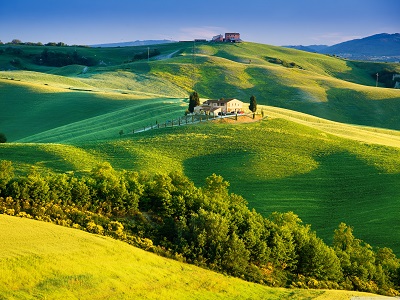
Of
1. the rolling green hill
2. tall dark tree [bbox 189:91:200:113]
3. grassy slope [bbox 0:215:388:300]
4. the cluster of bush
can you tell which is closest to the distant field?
tall dark tree [bbox 189:91:200:113]

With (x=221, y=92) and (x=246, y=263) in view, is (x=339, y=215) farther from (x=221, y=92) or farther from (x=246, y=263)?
(x=221, y=92)

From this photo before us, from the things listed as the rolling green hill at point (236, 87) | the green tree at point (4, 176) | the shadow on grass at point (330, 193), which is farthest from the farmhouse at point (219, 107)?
the rolling green hill at point (236, 87)

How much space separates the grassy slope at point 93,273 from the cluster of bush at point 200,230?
229 cm

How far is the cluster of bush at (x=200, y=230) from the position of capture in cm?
3972

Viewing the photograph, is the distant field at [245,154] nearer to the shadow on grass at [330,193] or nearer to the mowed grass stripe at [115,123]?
the shadow on grass at [330,193]

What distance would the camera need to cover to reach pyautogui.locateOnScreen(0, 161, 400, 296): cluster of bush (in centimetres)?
3972

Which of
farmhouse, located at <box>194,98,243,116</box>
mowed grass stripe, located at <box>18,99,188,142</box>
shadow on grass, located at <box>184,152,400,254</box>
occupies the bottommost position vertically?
shadow on grass, located at <box>184,152,400,254</box>

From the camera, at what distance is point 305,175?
67625 mm

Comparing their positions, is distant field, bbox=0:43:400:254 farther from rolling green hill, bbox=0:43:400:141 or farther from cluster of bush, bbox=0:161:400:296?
rolling green hill, bbox=0:43:400:141

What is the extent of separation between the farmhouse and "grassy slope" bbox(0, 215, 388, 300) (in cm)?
5242

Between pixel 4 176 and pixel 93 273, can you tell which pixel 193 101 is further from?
pixel 93 273

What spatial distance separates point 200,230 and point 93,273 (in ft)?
35.8

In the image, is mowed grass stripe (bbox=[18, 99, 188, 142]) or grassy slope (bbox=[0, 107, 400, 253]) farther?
mowed grass stripe (bbox=[18, 99, 188, 142])

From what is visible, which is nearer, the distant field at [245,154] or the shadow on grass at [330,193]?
the shadow on grass at [330,193]
